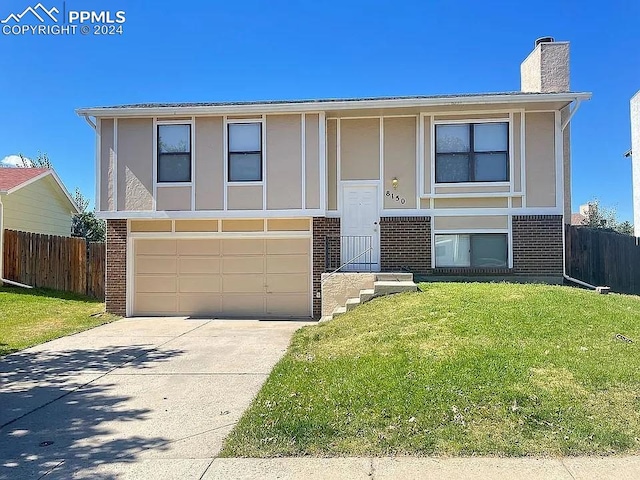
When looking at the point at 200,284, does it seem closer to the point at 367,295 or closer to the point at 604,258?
the point at 367,295

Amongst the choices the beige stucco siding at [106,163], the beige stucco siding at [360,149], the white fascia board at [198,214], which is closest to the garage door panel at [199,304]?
the white fascia board at [198,214]

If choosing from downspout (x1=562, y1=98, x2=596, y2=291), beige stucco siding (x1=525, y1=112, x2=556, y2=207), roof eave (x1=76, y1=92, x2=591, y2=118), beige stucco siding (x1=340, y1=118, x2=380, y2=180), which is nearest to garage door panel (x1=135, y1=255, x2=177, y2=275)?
roof eave (x1=76, y1=92, x2=591, y2=118)

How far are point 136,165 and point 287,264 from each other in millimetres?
4868

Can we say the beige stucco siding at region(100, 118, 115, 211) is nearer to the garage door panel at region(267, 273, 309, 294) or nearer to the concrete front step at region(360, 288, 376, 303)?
the garage door panel at region(267, 273, 309, 294)

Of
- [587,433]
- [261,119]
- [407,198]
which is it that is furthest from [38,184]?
[587,433]

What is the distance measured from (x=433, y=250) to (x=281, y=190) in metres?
4.26

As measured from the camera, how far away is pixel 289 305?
1325cm

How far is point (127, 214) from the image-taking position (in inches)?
513

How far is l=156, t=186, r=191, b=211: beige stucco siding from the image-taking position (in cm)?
1298

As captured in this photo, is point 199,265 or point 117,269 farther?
point 199,265

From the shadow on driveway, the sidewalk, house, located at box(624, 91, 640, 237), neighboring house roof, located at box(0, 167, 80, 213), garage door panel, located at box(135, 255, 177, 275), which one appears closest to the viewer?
the sidewalk

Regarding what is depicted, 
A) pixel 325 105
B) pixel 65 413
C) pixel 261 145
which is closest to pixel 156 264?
pixel 261 145

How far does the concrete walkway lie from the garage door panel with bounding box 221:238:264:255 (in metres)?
4.41

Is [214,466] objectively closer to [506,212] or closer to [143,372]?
[143,372]
